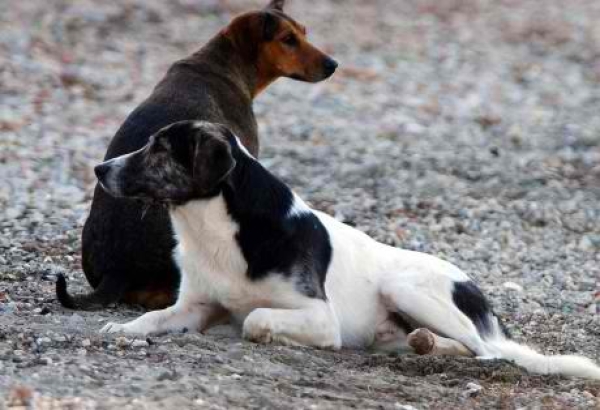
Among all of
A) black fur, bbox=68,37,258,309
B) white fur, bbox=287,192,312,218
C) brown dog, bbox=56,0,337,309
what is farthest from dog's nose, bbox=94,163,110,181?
white fur, bbox=287,192,312,218

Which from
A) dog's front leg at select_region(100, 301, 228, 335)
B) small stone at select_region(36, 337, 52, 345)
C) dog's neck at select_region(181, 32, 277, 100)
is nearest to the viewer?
small stone at select_region(36, 337, 52, 345)

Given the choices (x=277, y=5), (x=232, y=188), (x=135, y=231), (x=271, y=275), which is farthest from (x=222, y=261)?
(x=277, y=5)

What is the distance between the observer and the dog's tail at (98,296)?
7914 mm

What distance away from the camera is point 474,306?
7.72m

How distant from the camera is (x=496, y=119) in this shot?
56.5 feet

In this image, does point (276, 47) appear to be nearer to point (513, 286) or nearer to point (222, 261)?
point (513, 286)

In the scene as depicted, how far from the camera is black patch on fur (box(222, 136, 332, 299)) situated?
720 cm

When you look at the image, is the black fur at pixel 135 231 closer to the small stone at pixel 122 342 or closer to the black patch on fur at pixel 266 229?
the black patch on fur at pixel 266 229

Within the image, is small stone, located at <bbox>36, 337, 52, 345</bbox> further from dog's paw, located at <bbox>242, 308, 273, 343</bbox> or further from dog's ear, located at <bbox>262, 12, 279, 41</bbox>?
dog's ear, located at <bbox>262, 12, 279, 41</bbox>

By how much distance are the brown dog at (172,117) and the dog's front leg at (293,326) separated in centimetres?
88

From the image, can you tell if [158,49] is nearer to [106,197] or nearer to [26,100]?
[26,100]

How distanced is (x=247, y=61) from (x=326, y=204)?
1798mm

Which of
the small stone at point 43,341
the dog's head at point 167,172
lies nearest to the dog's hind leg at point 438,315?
the dog's head at point 167,172

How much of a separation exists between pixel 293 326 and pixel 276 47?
437 centimetres
